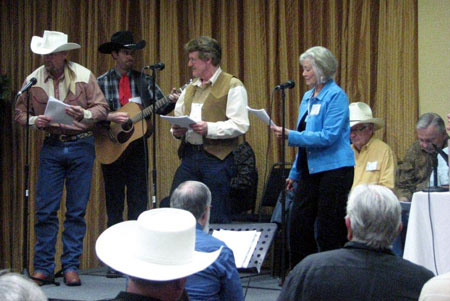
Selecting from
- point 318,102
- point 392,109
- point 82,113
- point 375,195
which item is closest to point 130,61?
point 82,113

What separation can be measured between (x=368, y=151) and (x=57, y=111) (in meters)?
2.38

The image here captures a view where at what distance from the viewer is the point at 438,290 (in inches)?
65.6

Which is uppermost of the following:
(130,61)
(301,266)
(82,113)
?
(130,61)

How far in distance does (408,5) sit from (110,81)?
2.47 metres

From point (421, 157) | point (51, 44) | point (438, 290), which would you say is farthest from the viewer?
point (421, 157)

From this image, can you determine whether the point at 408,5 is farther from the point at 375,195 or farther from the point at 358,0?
the point at 375,195

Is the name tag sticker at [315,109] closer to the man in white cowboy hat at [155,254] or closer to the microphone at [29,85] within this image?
the microphone at [29,85]

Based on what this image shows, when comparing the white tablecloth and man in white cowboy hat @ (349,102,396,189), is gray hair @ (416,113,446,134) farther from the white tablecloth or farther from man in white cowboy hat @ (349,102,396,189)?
the white tablecloth

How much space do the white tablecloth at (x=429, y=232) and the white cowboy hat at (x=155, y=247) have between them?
83.7 inches

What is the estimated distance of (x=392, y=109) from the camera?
6.16 meters

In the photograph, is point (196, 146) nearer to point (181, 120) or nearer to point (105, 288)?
point (181, 120)

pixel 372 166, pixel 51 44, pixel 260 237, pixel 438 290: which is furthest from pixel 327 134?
pixel 438 290

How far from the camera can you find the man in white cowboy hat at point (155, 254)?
73.1 inches

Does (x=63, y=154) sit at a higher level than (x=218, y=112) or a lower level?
lower
